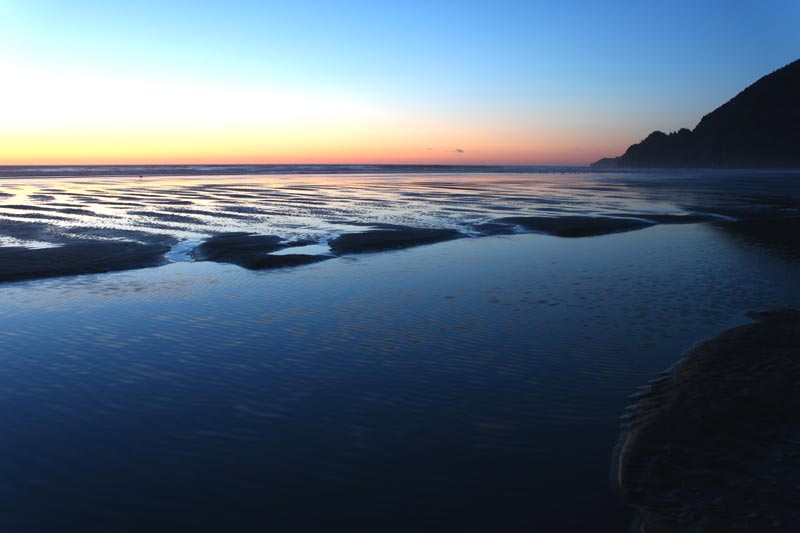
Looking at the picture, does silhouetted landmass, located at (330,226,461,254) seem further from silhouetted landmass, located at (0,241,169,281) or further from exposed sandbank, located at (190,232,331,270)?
silhouetted landmass, located at (0,241,169,281)

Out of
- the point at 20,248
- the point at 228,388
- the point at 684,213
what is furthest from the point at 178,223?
the point at 684,213

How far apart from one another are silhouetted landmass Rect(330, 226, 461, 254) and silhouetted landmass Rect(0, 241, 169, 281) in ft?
23.6

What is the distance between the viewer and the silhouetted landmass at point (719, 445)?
5625mm

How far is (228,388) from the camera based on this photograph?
9148mm

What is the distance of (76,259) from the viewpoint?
65.0 feet

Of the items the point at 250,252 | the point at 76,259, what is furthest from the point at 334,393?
the point at 76,259

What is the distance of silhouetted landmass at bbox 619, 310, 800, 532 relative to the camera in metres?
5.62

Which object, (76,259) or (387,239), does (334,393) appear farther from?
(387,239)

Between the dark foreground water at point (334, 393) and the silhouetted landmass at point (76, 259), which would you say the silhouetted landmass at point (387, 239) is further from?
the silhouetted landmass at point (76, 259)

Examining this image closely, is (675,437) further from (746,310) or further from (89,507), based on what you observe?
(746,310)

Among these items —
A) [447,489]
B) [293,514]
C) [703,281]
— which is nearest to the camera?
[293,514]

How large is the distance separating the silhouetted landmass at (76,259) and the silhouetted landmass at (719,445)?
17549 mm

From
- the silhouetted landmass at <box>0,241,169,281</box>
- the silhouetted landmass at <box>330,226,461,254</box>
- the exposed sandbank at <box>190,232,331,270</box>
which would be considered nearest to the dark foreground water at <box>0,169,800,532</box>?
the silhouetted landmass at <box>0,241,169,281</box>

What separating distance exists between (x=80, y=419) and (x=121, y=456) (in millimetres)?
1541
